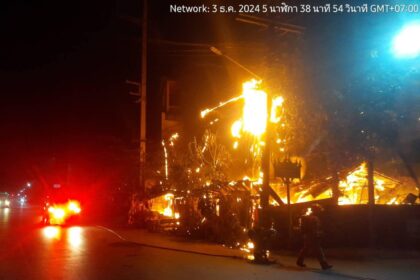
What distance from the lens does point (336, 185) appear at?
781 inches

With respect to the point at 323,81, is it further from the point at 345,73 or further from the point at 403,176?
the point at 403,176

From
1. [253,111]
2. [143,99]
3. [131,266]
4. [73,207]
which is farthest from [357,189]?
[73,207]

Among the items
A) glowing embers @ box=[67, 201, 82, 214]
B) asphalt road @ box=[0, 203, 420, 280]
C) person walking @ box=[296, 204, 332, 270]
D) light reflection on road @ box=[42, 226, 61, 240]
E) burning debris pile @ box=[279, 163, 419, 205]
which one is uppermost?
burning debris pile @ box=[279, 163, 419, 205]

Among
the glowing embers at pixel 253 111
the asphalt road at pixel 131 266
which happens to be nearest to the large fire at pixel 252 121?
the glowing embers at pixel 253 111

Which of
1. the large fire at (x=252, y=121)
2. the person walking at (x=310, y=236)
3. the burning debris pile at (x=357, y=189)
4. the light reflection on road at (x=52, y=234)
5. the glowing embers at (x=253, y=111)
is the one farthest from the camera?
the glowing embers at (x=253, y=111)

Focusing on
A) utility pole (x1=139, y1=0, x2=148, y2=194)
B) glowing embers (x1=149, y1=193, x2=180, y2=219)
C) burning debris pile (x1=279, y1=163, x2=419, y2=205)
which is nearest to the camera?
burning debris pile (x1=279, y1=163, x2=419, y2=205)

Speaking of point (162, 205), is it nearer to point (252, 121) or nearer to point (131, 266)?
point (252, 121)

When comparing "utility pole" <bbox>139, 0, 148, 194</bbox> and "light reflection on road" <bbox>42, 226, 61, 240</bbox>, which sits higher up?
"utility pole" <bbox>139, 0, 148, 194</bbox>

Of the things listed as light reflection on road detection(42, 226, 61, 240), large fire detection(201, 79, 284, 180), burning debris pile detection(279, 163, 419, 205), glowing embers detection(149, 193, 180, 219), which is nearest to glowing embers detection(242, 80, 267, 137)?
large fire detection(201, 79, 284, 180)

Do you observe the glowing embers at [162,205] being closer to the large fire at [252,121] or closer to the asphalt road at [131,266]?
the large fire at [252,121]

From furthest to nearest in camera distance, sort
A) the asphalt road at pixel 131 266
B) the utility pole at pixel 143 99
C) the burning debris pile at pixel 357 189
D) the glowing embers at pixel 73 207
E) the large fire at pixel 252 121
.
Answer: the glowing embers at pixel 73 207, the utility pole at pixel 143 99, the large fire at pixel 252 121, the burning debris pile at pixel 357 189, the asphalt road at pixel 131 266

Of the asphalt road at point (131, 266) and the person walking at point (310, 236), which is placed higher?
the person walking at point (310, 236)

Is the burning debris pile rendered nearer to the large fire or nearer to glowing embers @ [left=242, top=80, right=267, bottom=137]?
the large fire

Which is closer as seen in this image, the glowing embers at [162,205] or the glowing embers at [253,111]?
the glowing embers at [253,111]
